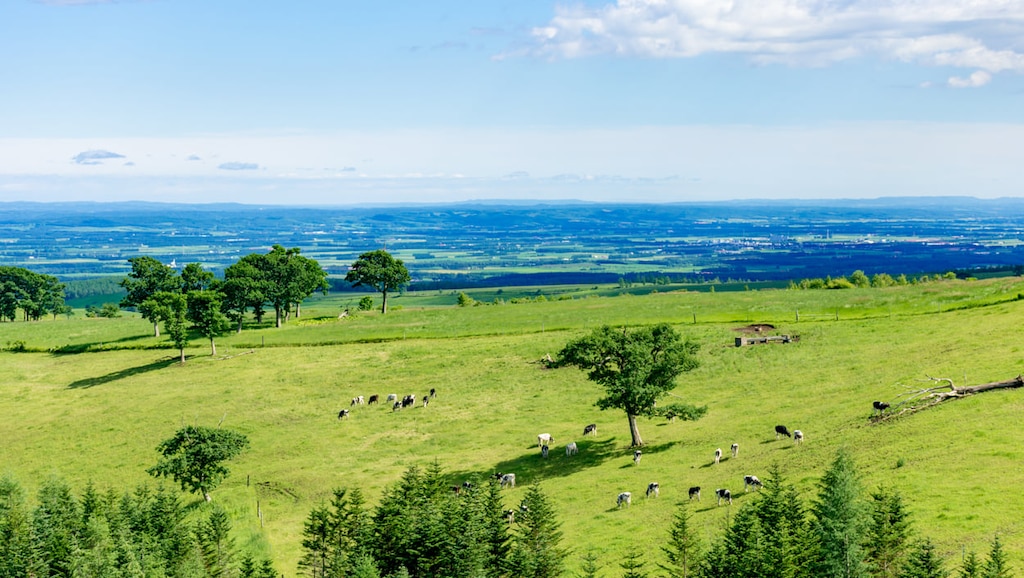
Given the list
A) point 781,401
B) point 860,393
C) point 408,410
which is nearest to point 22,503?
point 408,410

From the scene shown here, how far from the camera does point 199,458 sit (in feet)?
197

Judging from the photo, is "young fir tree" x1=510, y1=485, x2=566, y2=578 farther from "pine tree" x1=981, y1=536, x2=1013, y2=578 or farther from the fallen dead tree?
the fallen dead tree

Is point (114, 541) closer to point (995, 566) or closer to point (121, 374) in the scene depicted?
point (995, 566)

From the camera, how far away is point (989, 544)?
3356cm

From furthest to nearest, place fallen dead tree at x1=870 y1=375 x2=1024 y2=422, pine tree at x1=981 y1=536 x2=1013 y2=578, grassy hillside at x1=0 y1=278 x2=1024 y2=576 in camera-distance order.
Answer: fallen dead tree at x1=870 y1=375 x2=1024 y2=422 → grassy hillside at x1=0 y1=278 x2=1024 y2=576 → pine tree at x1=981 y1=536 x2=1013 y2=578

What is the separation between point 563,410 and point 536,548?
33.9 m

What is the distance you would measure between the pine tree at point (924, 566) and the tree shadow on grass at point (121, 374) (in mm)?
87268

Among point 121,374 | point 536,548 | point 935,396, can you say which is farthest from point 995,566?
point 121,374

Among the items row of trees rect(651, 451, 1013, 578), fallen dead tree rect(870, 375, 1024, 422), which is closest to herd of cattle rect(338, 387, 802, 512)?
fallen dead tree rect(870, 375, 1024, 422)

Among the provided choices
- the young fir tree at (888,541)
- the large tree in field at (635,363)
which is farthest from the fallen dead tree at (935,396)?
the young fir tree at (888,541)

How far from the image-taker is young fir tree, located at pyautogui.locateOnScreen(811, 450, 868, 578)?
1216 inches

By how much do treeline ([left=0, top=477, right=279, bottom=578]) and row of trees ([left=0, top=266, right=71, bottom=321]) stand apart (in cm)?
11123

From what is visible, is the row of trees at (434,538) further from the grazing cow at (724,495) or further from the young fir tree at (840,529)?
the young fir tree at (840,529)

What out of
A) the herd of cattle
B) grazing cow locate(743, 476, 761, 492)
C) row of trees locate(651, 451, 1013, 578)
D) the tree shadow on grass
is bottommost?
the tree shadow on grass
